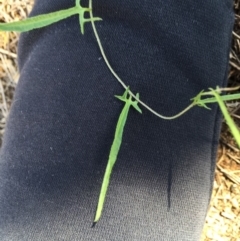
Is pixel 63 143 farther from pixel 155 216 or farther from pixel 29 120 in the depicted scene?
pixel 155 216

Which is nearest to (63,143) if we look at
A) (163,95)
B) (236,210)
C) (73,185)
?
(73,185)

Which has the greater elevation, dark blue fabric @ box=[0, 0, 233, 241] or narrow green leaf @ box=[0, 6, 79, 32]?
narrow green leaf @ box=[0, 6, 79, 32]

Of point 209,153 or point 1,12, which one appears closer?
point 209,153

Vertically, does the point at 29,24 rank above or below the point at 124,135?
above

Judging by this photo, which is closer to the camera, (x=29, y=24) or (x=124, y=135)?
(x=29, y=24)

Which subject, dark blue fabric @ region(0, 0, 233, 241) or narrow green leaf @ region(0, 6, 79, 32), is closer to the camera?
narrow green leaf @ region(0, 6, 79, 32)

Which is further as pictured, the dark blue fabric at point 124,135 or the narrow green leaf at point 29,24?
the dark blue fabric at point 124,135

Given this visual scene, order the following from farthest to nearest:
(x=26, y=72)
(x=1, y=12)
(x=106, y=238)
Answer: (x=1, y=12)
(x=26, y=72)
(x=106, y=238)

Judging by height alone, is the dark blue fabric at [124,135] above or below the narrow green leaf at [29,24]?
below
